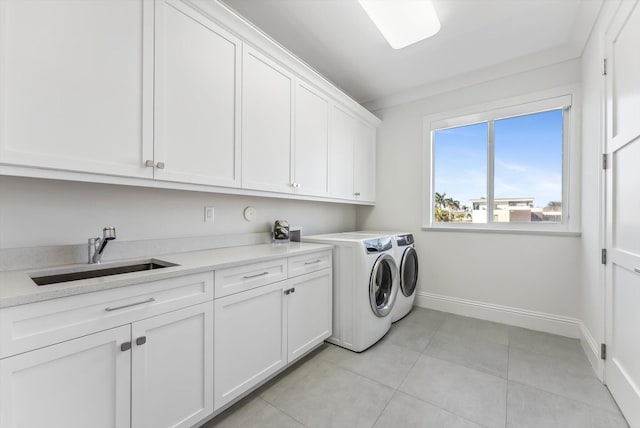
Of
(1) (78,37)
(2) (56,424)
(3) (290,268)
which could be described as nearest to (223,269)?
(3) (290,268)

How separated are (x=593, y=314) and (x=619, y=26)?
1.89 metres

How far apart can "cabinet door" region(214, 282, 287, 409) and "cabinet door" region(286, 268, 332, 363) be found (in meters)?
0.09

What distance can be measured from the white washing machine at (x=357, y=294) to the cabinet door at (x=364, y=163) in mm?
977

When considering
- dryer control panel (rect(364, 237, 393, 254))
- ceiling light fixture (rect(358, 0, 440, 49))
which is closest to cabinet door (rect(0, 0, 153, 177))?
ceiling light fixture (rect(358, 0, 440, 49))

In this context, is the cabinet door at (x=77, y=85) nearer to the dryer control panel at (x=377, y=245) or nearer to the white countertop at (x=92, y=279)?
the white countertop at (x=92, y=279)

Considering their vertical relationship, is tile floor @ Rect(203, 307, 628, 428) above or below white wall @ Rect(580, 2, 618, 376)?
below

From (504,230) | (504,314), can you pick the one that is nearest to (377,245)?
(504,230)

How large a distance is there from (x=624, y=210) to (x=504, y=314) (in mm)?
1572

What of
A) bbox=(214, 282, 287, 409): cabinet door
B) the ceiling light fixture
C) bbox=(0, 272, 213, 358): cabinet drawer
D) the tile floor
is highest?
the ceiling light fixture

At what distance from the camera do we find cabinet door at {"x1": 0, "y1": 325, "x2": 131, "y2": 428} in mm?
843

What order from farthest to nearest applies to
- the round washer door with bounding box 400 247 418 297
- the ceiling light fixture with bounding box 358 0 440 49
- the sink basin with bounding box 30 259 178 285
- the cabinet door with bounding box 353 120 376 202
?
the cabinet door with bounding box 353 120 376 202 < the round washer door with bounding box 400 247 418 297 < the ceiling light fixture with bounding box 358 0 440 49 < the sink basin with bounding box 30 259 178 285

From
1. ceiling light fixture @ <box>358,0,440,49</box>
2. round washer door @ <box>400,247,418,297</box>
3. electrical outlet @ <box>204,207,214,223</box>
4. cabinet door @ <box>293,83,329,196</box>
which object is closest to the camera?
ceiling light fixture @ <box>358,0,440,49</box>

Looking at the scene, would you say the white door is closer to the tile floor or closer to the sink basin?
the tile floor

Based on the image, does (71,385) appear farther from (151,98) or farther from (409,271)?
(409,271)
